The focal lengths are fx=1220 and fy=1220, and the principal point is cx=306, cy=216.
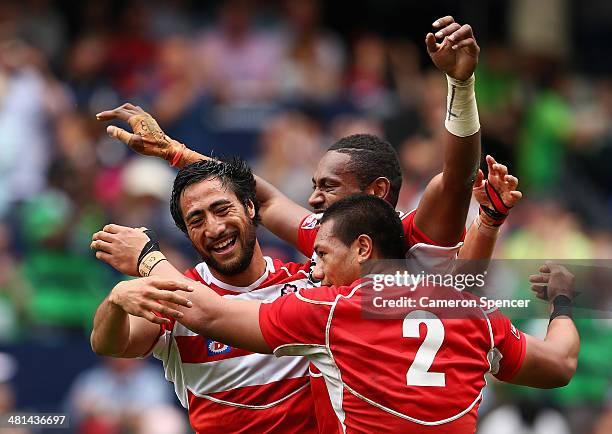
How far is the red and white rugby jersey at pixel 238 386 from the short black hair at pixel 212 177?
57 cm

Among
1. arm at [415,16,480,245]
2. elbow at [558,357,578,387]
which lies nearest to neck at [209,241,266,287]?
arm at [415,16,480,245]

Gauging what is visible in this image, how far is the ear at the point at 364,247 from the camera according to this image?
16.6 ft

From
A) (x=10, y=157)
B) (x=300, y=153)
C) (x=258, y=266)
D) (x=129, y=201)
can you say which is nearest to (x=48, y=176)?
(x=10, y=157)

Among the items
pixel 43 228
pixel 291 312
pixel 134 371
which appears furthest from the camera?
pixel 43 228

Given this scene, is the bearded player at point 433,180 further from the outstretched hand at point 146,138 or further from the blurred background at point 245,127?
the blurred background at point 245,127

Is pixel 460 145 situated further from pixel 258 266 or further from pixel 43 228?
pixel 43 228

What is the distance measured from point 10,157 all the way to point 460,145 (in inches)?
288

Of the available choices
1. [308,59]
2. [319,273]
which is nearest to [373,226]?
[319,273]

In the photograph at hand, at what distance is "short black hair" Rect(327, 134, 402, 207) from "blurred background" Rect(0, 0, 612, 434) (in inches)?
150

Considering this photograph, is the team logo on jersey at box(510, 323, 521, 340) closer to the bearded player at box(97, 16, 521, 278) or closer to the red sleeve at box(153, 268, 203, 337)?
the bearded player at box(97, 16, 521, 278)

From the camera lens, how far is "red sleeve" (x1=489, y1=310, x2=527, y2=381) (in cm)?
516

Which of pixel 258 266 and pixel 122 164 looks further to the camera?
pixel 122 164

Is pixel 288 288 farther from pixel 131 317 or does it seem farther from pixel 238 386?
pixel 131 317

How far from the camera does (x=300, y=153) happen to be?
1149 centimetres
